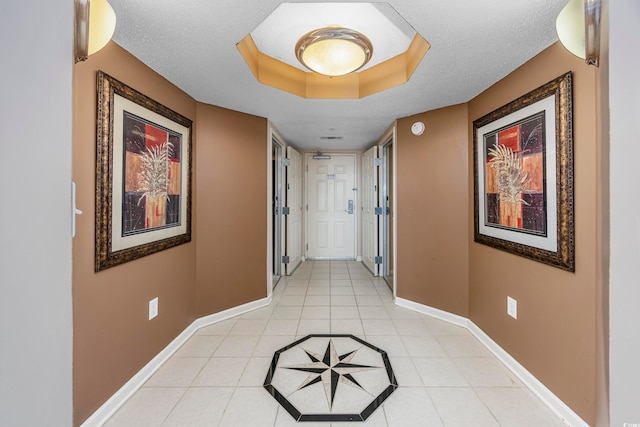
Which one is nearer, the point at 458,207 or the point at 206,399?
the point at 206,399

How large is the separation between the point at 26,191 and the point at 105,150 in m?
1.29

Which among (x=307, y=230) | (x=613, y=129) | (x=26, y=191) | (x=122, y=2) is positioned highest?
(x=122, y=2)

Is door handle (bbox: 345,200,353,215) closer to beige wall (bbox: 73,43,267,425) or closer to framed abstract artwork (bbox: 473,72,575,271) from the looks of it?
beige wall (bbox: 73,43,267,425)

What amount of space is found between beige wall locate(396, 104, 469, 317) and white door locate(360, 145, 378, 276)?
0.89m

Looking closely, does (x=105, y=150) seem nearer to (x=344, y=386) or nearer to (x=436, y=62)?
(x=344, y=386)

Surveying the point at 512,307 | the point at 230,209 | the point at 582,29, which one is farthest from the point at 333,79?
the point at 512,307

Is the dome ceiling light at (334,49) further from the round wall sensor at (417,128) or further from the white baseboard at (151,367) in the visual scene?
the white baseboard at (151,367)

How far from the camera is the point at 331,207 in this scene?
189 inches

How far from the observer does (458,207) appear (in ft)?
7.79

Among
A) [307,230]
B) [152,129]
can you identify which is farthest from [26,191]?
[307,230]

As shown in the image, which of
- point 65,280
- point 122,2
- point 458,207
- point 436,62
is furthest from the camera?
point 458,207

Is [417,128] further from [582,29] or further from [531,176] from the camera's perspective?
[582,29]

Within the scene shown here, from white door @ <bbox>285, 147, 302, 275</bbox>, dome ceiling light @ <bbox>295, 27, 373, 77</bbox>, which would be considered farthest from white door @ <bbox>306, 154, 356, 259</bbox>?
dome ceiling light @ <bbox>295, 27, 373, 77</bbox>

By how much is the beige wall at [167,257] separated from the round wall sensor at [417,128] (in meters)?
1.59
